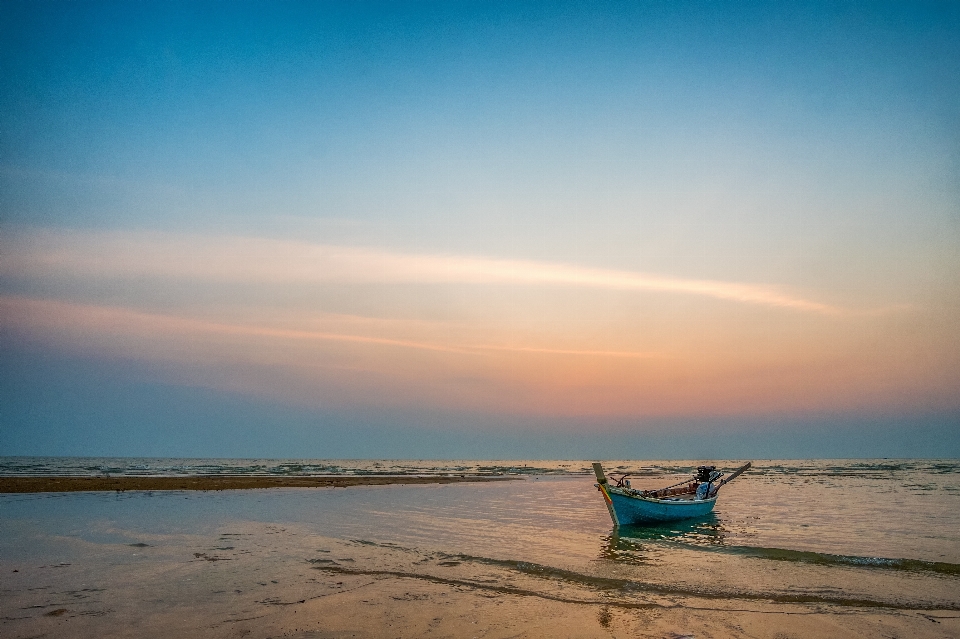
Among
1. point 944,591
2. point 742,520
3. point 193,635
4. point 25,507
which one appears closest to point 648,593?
point 944,591

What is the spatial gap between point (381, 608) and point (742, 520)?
21.5 metres

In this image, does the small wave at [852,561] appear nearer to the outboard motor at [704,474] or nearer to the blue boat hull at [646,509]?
the blue boat hull at [646,509]

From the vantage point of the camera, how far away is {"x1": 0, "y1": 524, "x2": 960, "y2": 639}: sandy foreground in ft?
29.7

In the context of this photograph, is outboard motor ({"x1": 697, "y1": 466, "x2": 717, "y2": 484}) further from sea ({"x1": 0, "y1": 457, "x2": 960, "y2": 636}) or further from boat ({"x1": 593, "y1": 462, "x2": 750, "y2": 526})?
sea ({"x1": 0, "y1": 457, "x2": 960, "y2": 636})

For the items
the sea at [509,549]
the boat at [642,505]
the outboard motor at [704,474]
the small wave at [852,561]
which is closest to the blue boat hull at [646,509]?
the boat at [642,505]

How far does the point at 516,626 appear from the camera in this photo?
9.43m

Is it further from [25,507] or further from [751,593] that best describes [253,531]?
Result: [751,593]

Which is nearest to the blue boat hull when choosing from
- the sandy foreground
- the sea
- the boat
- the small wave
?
the boat

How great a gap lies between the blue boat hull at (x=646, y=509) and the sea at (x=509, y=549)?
48 cm

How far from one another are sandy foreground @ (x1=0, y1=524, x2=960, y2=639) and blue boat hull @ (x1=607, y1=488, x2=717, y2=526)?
10048 mm

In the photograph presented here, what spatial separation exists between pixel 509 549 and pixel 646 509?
30.6 feet

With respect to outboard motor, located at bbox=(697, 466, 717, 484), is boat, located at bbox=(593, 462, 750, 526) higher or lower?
lower

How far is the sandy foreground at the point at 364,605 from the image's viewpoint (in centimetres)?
905

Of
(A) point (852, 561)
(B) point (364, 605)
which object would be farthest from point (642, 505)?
(B) point (364, 605)
